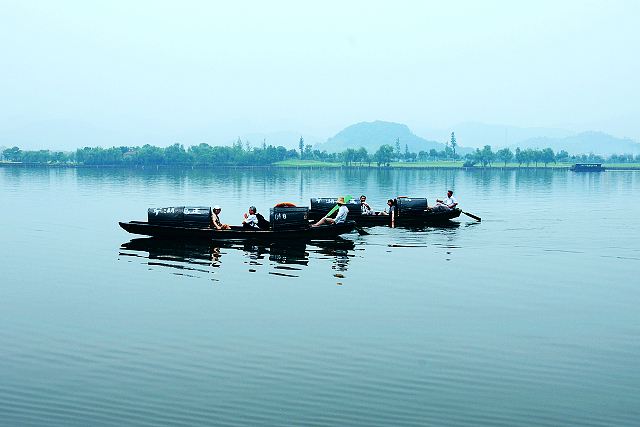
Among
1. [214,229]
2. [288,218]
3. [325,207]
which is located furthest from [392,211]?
[214,229]

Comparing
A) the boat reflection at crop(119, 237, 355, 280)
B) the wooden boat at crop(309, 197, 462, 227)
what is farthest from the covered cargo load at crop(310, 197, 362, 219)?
the boat reflection at crop(119, 237, 355, 280)

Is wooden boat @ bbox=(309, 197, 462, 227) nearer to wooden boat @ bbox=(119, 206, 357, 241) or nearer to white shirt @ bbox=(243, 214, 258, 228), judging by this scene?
wooden boat @ bbox=(119, 206, 357, 241)

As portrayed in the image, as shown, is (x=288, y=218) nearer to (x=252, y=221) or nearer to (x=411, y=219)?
(x=252, y=221)

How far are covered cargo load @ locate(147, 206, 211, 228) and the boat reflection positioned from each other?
1249mm

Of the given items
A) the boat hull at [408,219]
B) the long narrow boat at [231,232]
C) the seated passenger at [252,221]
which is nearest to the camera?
the long narrow boat at [231,232]

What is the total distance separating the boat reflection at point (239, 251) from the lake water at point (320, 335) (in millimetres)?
180

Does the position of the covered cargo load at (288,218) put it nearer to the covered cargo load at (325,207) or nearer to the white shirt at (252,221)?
the white shirt at (252,221)

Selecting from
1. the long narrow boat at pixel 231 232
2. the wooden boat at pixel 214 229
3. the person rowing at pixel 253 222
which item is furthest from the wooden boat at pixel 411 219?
the person rowing at pixel 253 222

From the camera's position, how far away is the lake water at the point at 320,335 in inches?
687

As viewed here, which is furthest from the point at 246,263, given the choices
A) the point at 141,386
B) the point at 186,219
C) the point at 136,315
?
the point at 141,386

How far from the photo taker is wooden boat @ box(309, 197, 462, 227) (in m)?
54.6

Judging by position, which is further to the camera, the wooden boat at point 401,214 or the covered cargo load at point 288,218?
the wooden boat at point 401,214

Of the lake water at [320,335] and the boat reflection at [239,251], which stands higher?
the boat reflection at [239,251]

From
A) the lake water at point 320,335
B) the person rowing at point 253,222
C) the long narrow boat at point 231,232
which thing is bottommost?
the lake water at point 320,335
